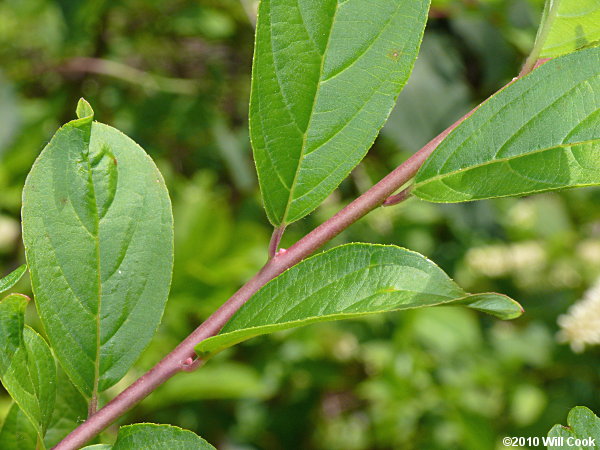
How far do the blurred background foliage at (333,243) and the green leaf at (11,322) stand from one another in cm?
76

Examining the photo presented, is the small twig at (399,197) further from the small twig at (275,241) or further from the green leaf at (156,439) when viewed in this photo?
the green leaf at (156,439)

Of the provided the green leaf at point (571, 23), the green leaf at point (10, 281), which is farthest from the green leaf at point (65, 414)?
the green leaf at point (571, 23)

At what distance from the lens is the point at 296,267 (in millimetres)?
383

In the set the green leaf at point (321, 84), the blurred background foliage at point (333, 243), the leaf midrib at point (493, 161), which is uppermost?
the green leaf at point (321, 84)

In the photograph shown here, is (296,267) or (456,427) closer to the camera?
(296,267)

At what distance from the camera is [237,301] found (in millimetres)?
397

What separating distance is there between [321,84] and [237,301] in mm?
133

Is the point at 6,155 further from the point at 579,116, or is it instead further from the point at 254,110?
the point at 579,116

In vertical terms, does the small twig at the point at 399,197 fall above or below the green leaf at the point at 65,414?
above

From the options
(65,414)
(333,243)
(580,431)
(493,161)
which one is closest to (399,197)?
(493,161)

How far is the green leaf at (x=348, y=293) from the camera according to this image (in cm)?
34

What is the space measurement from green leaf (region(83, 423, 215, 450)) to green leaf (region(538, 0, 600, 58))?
0.30 m

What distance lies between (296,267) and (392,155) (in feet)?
4.68

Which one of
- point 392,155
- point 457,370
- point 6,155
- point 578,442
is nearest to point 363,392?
point 457,370
